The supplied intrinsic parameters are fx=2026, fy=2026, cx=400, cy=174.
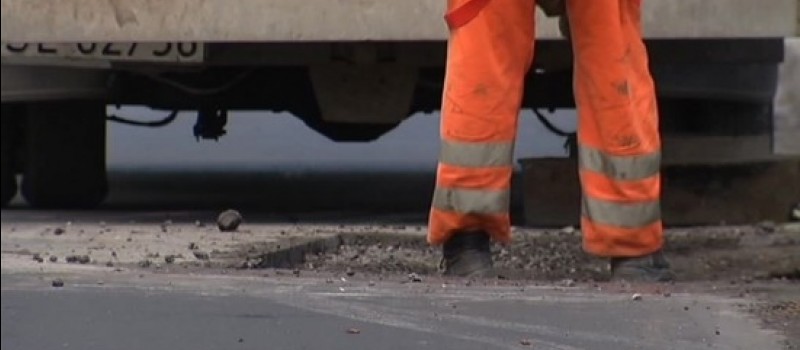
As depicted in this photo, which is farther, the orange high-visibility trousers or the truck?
the truck

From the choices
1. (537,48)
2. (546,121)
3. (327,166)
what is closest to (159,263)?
(537,48)

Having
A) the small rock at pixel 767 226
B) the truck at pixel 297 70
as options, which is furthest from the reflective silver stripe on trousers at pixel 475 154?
the small rock at pixel 767 226

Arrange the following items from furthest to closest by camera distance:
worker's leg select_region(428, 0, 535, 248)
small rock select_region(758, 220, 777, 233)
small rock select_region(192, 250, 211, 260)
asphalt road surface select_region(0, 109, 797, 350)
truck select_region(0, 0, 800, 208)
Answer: small rock select_region(758, 220, 777, 233), truck select_region(0, 0, 800, 208), small rock select_region(192, 250, 211, 260), worker's leg select_region(428, 0, 535, 248), asphalt road surface select_region(0, 109, 797, 350)

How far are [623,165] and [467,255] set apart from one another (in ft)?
1.52

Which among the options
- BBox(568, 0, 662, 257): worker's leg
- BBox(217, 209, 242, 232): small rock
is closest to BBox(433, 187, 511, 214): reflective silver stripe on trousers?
BBox(568, 0, 662, 257): worker's leg

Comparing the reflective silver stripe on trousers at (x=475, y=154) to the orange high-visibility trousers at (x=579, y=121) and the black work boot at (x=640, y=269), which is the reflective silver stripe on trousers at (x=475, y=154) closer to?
the orange high-visibility trousers at (x=579, y=121)

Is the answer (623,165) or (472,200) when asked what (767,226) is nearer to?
(623,165)

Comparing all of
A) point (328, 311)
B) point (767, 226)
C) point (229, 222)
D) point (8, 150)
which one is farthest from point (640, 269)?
point (8, 150)

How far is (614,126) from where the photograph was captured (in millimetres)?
4848

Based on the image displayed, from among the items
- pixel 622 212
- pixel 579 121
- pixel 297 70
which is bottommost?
pixel 622 212

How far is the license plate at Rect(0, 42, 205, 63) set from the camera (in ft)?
20.2

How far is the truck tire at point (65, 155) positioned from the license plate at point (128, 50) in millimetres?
933

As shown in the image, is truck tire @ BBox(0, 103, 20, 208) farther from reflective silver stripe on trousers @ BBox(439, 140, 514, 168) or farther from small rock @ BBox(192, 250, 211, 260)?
reflective silver stripe on trousers @ BBox(439, 140, 514, 168)

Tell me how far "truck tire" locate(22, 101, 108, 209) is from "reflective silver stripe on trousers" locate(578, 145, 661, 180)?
9.22ft
